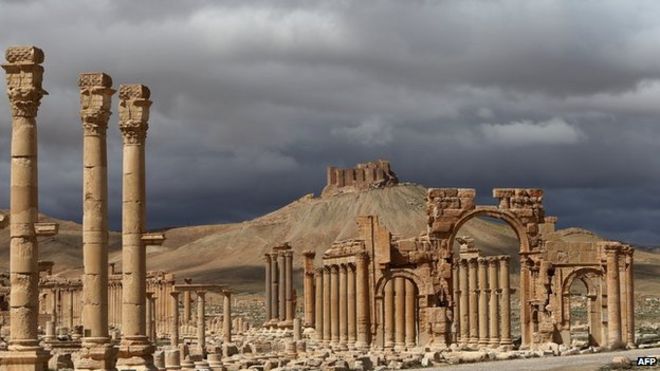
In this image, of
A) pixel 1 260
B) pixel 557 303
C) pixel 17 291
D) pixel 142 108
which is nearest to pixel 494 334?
pixel 557 303

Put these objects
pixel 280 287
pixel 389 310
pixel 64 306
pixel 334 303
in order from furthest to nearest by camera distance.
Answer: pixel 64 306 → pixel 280 287 → pixel 334 303 → pixel 389 310

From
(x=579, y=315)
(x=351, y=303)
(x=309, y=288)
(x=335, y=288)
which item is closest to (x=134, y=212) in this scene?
(x=351, y=303)

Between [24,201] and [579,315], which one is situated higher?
[24,201]

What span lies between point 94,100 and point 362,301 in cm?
2751

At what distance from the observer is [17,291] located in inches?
1021

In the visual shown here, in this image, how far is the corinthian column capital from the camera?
25.6m

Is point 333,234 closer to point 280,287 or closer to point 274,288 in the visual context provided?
point 274,288

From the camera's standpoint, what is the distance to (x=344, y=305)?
57.7 m

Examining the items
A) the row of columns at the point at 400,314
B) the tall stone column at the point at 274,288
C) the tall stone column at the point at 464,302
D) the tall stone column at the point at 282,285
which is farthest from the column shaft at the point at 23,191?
the tall stone column at the point at 274,288

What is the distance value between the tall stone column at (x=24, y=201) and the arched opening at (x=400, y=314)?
93.0 ft

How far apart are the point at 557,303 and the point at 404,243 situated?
6.56 m

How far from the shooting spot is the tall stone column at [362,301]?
5369cm

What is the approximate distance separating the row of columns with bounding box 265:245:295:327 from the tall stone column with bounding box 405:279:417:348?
45.5ft

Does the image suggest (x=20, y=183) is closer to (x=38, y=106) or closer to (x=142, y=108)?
(x=38, y=106)
